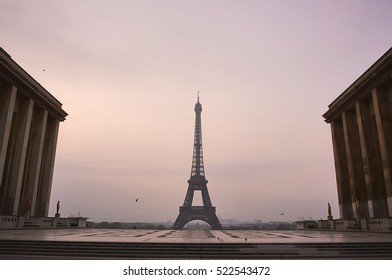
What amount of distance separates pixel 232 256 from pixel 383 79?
23.7 metres

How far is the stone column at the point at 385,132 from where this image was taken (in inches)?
1003

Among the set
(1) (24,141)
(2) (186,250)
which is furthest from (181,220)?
(2) (186,250)

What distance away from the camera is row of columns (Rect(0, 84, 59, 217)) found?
86.0ft

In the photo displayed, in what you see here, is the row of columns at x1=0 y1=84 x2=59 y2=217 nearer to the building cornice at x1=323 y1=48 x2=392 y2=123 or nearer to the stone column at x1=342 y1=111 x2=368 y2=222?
the building cornice at x1=323 y1=48 x2=392 y2=123

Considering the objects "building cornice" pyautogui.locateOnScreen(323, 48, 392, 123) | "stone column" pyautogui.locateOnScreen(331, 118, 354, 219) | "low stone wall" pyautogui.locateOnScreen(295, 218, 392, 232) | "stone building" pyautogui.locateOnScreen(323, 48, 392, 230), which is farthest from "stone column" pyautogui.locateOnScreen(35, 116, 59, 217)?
"stone column" pyautogui.locateOnScreen(331, 118, 354, 219)

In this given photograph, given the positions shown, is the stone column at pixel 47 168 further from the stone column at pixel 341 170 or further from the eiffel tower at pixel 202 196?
the eiffel tower at pixel 202 196

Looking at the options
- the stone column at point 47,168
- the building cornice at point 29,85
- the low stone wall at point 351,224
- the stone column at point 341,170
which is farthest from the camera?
the stone column at point 341,170

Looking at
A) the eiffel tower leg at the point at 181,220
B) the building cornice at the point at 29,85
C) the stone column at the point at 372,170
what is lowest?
the eiffel tower leg at the point at 181,220

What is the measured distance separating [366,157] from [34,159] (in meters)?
34.0

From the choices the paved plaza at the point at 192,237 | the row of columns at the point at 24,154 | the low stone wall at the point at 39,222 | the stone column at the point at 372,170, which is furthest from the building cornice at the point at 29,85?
the stone column at the point at 372,170

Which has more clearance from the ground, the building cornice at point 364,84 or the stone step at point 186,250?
the building cornice at point 364,84

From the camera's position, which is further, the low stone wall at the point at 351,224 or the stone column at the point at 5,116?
the stone column at the point at 5,116

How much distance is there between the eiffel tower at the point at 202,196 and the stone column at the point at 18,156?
49.2m
